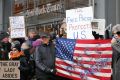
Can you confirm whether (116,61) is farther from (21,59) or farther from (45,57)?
(21,59)

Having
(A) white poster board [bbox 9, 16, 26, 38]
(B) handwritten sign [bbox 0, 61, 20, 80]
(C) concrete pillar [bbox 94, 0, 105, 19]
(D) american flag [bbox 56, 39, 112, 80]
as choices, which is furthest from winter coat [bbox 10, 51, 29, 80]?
(C) concrete pillar [bbox 94, 0, 105, 19]

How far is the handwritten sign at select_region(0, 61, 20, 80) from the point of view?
9.95 m

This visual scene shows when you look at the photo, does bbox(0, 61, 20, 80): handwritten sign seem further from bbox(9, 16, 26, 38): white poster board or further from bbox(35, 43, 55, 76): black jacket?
bbox(9, 16, 26, 38): white poster board

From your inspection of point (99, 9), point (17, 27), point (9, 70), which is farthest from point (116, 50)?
point (17, 27)

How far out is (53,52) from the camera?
8844 mm

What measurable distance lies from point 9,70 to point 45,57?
1.57 meters

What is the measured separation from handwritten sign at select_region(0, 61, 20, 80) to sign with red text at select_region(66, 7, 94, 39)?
155 cm

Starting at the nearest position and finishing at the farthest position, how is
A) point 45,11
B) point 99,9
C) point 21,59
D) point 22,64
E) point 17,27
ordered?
point 22,64 → point 21,59 → point 17,27 → point 99,9 → point 45,11

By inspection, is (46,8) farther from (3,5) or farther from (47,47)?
(47,47)

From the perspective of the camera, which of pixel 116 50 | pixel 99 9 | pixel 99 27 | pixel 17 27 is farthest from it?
pixel 99 9

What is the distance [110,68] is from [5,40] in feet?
17.8

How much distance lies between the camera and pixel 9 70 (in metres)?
10.0

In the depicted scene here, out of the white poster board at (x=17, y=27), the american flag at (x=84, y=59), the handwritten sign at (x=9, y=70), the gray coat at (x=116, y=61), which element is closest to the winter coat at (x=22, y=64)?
the handwritten sign at (x=9, y=70)

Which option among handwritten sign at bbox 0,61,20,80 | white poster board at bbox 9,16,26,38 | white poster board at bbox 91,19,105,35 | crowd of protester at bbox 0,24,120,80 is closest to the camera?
crowd of protester at bbox 0,24,120,80
